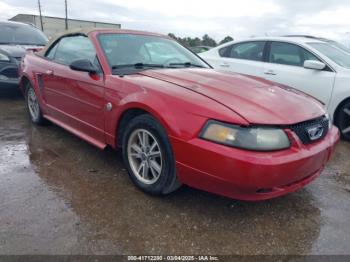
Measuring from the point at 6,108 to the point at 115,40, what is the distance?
356cm

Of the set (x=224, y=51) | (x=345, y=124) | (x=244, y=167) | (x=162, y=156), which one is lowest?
(x=345, y=124)

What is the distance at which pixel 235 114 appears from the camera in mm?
2281

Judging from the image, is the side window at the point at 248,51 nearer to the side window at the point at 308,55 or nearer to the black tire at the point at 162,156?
the side window at the point at 308,55

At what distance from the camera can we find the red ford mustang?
2219 mm

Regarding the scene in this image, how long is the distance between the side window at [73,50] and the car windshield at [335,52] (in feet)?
11.6

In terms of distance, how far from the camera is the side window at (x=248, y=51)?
5.65m

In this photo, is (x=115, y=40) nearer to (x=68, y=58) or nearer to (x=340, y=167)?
(x=68, y=58)

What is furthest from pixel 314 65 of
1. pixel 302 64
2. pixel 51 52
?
pixel 51 52

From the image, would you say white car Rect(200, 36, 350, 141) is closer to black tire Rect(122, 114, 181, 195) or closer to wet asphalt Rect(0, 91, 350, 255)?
wet asphalt Rect(0, 91, 350, 255)

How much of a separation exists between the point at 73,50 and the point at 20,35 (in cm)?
424

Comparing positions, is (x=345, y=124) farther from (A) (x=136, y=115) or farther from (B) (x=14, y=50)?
(B) (x=14, y=50)

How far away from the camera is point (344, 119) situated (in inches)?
183

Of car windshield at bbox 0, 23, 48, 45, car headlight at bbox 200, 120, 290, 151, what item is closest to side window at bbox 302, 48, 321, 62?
car headlight at bbox 200, 120, 290, 151

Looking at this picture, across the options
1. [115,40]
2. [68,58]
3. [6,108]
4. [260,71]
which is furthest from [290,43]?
[6,108]
